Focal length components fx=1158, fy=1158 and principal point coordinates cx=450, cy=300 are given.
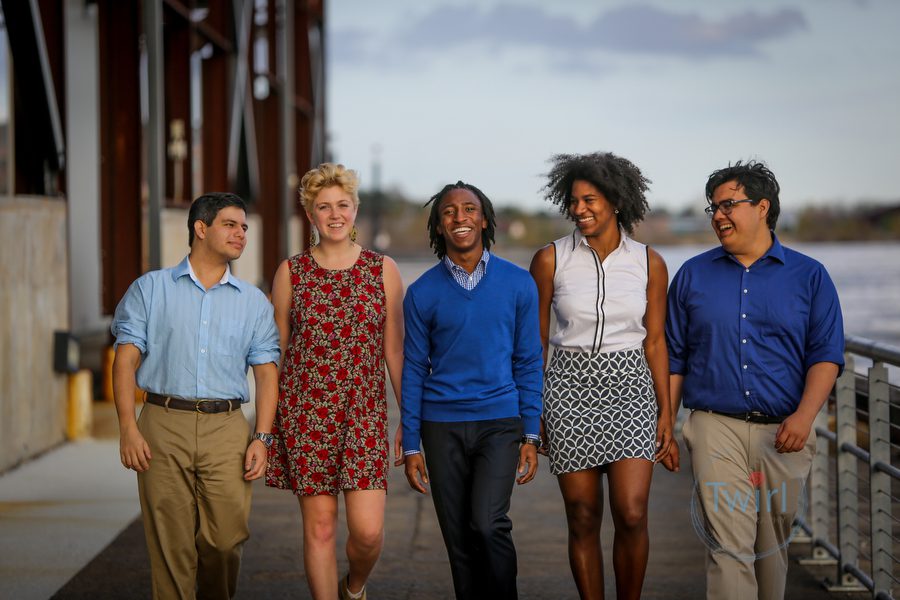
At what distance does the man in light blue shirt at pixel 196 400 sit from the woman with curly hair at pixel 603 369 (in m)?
1.13

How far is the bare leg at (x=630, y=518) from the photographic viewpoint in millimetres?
4395

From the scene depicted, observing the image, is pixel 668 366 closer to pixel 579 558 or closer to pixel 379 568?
pixel 579 558

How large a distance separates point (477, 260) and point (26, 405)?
5149mm

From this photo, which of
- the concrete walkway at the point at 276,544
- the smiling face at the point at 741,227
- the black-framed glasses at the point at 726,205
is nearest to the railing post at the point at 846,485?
the concrete walkway at the point at 276,544

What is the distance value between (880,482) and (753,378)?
4.06ft

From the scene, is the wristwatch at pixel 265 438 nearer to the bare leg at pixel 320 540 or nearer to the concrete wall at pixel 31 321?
the bare leg at pixel 320 540

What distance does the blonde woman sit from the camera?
14.5ft

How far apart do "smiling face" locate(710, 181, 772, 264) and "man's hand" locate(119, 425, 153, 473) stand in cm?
225

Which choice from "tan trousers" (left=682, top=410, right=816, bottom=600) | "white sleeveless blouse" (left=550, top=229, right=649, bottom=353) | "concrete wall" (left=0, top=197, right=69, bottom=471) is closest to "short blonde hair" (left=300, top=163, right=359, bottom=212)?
"white sleeveless blouse" (left=550, top=229, right=649, bottom=353)

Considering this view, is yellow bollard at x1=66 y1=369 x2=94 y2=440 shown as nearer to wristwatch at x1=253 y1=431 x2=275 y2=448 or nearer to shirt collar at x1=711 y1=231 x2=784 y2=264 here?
wristwatch at x1=253 y1=431 x2=275 y2=448

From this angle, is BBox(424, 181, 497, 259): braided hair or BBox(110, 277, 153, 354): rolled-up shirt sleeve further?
BBox(424, 181, 497, 259): braided hair

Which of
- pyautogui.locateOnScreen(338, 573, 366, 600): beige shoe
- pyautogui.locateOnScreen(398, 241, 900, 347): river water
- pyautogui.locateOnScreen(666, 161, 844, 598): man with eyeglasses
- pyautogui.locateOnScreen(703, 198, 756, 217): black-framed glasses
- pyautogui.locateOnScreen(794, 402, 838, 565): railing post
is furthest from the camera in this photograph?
pyautogui.locateOnScreen(398, 241, 900, 347): river water

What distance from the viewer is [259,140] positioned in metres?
27.3

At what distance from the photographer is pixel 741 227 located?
14.2 ft
